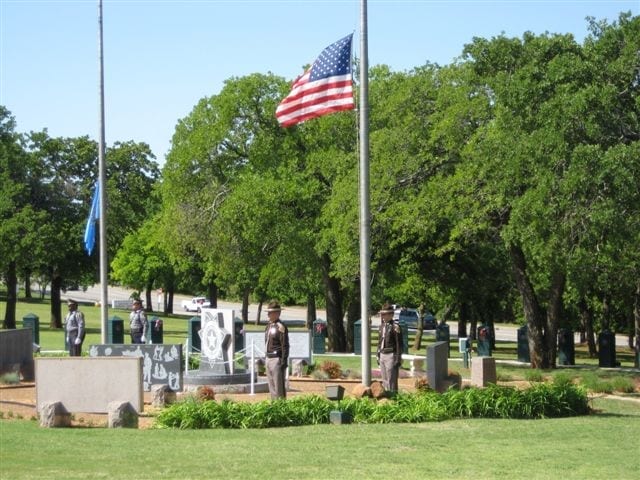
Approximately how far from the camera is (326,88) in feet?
63.5

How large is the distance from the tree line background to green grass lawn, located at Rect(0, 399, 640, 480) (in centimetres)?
1103

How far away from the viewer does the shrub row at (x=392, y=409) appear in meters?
16.4

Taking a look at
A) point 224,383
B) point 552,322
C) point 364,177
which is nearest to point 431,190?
point 552,322

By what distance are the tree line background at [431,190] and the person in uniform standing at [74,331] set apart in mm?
9244

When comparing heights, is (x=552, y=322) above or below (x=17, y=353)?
above

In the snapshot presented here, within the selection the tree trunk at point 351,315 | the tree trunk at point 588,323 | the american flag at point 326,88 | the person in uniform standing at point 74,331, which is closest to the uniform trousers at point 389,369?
the american flag at point 326,88

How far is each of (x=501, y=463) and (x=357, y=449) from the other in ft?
5.95

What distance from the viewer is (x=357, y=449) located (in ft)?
45.5

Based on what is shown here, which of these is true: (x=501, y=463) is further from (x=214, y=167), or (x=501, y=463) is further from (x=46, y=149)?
(x=46, y=149)

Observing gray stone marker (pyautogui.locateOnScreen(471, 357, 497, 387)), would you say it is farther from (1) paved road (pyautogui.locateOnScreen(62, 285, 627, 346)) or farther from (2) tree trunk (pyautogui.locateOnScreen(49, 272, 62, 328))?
(1) paved road (pyautogui.locateOnScreen(62, 285, 627, 346))

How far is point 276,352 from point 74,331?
1078cm

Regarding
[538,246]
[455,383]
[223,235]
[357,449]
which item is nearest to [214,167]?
[223,235]

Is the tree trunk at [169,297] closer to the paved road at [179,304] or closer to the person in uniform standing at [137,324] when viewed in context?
the paved road at [179,304]

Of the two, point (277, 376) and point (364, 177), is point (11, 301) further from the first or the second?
point (364, 177)
